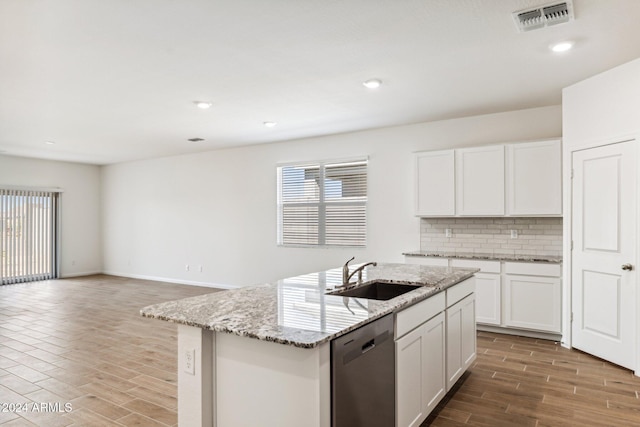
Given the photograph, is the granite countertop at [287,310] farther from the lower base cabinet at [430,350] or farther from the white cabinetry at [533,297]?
the white cabinetry at [533,297]

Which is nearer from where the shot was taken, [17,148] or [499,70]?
[499,70]

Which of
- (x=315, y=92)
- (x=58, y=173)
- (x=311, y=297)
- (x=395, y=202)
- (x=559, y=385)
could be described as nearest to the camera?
(x=311, y=297)

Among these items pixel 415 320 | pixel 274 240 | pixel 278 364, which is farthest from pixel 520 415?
pixel 274 240

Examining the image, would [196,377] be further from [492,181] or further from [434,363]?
[492,181]

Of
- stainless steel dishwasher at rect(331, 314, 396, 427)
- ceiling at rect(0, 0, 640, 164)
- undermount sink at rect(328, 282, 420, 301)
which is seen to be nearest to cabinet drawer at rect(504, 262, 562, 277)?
ceiling at rect(0, 0, 640, 164)

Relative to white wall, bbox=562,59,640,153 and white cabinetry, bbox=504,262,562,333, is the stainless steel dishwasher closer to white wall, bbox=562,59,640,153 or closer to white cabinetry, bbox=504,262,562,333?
white cabinetry, bbox=504,262,562,333

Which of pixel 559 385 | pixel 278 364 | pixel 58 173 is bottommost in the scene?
pixel 559 385

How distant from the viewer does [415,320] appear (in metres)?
2.36

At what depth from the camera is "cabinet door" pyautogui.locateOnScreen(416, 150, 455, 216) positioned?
16.8 feet

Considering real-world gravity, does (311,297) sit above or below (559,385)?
above

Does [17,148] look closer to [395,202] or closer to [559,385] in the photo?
[395,202]

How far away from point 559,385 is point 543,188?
2223mm

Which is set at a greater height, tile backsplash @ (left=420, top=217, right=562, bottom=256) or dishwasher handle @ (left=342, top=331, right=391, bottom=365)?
tile backsplash @ (left=420, top=217, right=562, bottom=256)

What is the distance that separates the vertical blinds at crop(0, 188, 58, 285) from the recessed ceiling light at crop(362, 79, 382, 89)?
832 centimetres
